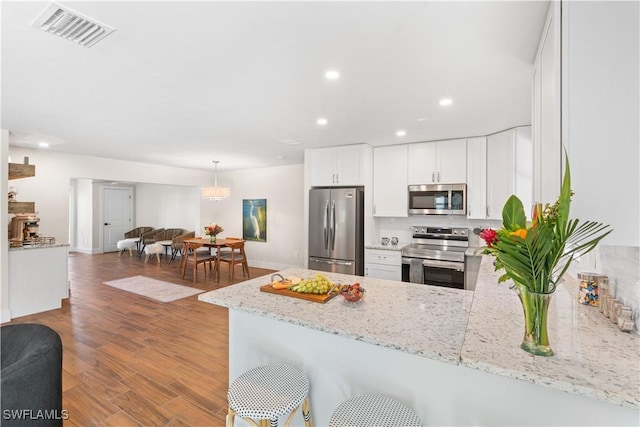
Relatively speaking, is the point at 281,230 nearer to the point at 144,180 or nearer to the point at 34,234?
the point at 144,180

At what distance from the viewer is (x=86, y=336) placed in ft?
10.8

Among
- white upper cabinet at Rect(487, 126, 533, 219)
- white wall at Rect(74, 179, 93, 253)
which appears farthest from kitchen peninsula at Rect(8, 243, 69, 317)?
white upper cabinet at Rect(487, 126, 533, 219)

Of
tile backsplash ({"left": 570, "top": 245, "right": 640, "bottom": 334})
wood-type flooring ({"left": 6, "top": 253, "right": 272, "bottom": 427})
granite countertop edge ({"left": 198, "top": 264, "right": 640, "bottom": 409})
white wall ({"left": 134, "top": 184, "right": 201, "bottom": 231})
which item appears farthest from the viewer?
white wall ({"left": 134, "top": 184, "right": 201, "bottom": 231})

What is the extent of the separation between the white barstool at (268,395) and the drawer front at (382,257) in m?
3.10

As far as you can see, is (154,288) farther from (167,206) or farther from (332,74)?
(332,74)

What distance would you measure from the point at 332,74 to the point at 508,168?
9.03ft

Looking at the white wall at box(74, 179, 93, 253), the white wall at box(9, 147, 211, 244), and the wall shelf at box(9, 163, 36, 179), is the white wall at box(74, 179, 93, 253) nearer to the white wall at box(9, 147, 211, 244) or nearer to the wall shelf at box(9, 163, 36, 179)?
the white wall at box(9, 147, 211, 244)

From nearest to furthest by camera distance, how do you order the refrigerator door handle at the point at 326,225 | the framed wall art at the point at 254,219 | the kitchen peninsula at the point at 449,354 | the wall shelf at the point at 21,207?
the kitchen peninsula at the point at 449,354 → the wall shelf at the point at 21,207 → the refrigerator door handle at the point at 326,225 → the framed wall art at the point at 254,219

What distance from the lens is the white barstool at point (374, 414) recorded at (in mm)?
1196

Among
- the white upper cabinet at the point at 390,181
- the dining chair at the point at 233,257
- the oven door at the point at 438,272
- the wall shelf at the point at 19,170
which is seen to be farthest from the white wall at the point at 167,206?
the oven door at the point at 438,272

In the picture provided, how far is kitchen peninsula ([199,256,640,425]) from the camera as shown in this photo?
101 centimetres

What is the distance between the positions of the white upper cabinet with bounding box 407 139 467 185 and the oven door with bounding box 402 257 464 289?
115cm

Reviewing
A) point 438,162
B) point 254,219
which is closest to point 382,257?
point 438,162

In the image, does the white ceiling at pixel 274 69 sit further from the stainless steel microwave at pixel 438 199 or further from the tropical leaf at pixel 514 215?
the tropical leaf at pixel 514 215
